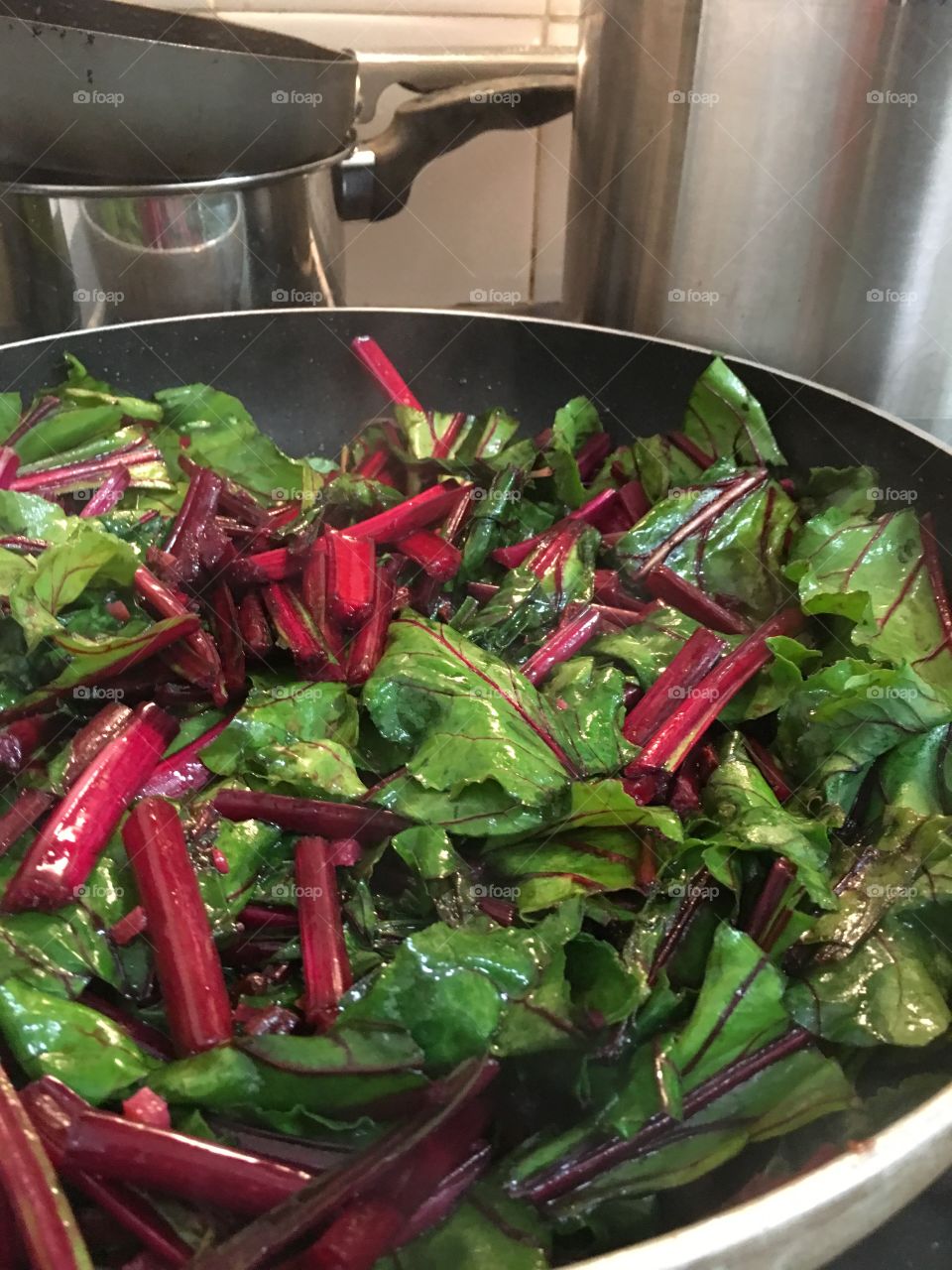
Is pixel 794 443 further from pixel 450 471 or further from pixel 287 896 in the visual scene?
pixel 287 896

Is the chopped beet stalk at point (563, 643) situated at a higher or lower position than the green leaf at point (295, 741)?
higher

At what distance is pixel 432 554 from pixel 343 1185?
2.20ft

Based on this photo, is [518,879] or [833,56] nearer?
[518,879]

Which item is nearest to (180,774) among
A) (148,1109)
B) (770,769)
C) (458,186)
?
(148,1109)

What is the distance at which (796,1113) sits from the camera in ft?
2.05

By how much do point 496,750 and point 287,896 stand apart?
207 millimetres

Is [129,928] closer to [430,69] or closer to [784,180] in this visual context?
[784,180]

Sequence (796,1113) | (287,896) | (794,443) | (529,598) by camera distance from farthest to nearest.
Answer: (794,443), (529,598), (287,896), (796,1113)

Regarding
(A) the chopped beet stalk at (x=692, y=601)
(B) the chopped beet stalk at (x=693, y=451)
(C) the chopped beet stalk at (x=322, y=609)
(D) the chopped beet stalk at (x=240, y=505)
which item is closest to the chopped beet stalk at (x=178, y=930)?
(C) the chopped beet stalk at (x=322, y=609)

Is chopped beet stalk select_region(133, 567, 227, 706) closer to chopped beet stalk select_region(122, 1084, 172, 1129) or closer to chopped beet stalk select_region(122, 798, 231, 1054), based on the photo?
chopped beet stalk select_region(122, 798, 231, 1054)

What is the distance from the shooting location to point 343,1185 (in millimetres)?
567

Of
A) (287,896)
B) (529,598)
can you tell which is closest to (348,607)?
(529,598)

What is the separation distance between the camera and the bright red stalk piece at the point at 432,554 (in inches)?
42.5

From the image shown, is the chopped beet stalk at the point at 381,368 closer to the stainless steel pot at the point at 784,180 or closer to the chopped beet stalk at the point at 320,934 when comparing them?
the stainless steel pot at the point at 784,180
